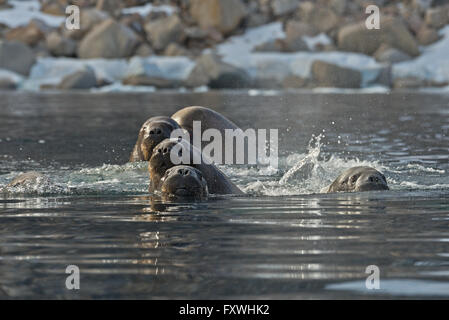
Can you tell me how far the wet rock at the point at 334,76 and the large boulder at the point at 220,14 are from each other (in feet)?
39.3

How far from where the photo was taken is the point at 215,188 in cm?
902

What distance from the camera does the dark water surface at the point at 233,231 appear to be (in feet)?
16.1

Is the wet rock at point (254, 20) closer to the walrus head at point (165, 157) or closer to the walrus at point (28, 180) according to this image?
the walrus at point (28, 180)

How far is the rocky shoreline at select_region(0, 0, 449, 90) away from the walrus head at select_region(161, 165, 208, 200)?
3157cm

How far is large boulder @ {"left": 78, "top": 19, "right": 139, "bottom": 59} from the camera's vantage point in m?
45.7

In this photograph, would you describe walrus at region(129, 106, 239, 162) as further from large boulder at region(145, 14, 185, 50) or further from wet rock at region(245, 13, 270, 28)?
wet rock at region(245, 13, 270, 28)

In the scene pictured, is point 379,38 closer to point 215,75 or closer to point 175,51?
point 175,51

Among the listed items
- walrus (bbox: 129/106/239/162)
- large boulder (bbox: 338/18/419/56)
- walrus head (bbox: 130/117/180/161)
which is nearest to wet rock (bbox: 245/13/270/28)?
large boulder (bbox: 338/18/419/56)

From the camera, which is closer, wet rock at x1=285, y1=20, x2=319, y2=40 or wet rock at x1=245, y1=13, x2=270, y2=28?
wet rock at x1=285, y1=20, x2=319, y2=40

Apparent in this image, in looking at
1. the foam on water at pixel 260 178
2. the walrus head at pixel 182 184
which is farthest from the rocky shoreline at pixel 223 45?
the walrus head at pixel 182 184

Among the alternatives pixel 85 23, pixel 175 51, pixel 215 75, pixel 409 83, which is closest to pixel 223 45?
pixel 175 51

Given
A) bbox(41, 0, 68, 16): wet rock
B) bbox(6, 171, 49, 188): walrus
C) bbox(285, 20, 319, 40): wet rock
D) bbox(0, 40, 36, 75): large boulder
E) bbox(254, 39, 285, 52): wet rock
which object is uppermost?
bbox(41, 0, 68, 16): wet rock

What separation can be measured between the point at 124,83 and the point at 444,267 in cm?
3754
